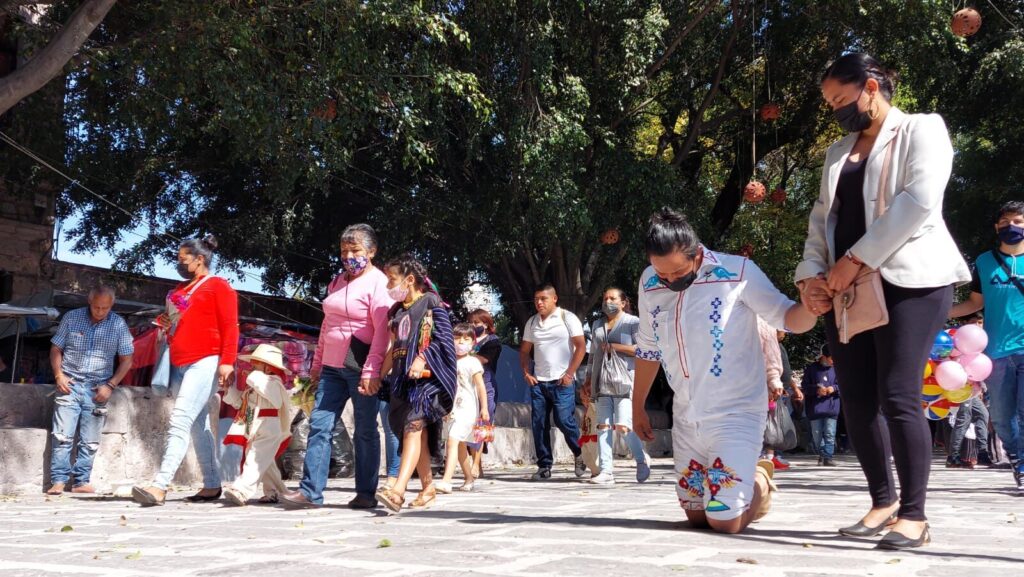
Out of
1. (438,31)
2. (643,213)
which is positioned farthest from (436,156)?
(438,31)

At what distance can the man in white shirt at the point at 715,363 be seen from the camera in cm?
493

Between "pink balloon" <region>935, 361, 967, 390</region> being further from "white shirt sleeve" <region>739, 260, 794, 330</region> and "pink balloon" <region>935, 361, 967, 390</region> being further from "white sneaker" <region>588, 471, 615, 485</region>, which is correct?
"white shirt sleeve" <region>739, 260, 794, 330</region>

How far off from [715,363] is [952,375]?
13.5ft

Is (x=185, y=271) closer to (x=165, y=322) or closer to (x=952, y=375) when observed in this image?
(x=165, y=322)

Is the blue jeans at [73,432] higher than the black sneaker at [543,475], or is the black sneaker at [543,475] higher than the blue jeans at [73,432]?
the blue jeans at [73,432]

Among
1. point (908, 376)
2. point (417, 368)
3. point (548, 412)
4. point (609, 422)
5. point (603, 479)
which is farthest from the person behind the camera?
point (548, 412)

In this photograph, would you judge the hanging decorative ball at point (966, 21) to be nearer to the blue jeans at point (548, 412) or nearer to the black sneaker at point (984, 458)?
the black sneaker at point (984, 458)

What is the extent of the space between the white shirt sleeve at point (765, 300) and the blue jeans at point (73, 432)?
6.47 meters

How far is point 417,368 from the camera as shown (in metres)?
6.64

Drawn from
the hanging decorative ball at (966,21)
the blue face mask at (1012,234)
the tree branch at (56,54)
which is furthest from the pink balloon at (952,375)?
the tree branch at (56,54)

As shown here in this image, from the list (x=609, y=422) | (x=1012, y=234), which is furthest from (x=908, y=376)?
(x=609, y=422)

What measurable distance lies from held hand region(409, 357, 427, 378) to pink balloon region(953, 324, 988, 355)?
4431 mm

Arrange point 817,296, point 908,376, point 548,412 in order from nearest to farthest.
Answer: point 908,376
point 817,296
point 548,412

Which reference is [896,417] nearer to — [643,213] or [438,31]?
[438,31]
